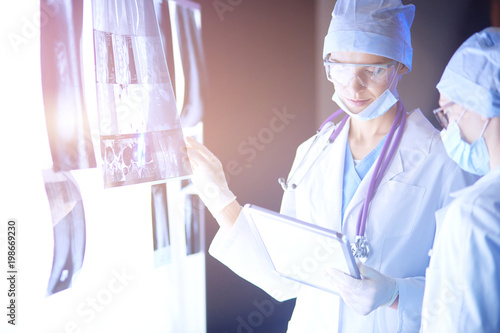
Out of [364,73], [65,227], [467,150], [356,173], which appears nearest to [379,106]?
[364,73]

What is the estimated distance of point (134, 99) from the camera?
1.22 metres

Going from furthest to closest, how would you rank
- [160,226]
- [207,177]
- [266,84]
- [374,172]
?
[266,84] < [160,226] < [207,177] < [374,172]

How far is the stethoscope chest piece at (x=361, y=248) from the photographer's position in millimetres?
1148

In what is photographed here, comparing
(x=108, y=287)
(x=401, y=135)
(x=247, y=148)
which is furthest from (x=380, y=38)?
(x=108, y=287)

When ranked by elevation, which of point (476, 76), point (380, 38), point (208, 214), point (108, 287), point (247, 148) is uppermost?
point (380, 38)

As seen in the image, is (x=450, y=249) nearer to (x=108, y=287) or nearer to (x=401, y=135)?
(x=401, y=135)

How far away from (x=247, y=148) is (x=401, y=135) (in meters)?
0.70

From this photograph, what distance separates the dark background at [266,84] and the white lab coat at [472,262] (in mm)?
1015

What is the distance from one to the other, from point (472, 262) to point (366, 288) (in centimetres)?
27

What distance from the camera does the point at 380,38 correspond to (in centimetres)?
124

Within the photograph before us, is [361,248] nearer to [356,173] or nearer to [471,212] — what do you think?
[356,173]

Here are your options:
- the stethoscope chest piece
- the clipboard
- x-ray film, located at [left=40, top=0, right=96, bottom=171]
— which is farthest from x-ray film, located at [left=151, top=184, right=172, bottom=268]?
the stethoscope chest piece

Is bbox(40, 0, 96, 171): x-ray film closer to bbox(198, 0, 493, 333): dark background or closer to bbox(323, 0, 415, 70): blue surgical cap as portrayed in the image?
bbox(198, 0, 493, 333): dark background

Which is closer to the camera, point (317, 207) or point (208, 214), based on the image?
point (317, 207)
